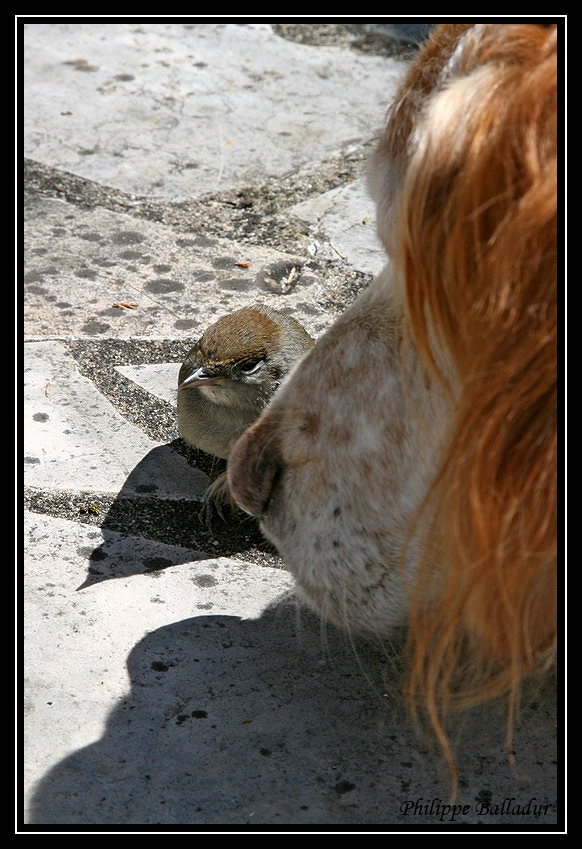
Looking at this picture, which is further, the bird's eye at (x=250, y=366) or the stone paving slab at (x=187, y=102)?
the stone paving slab at (x=187, y=102)

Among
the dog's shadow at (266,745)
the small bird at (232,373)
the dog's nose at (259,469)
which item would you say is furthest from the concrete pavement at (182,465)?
the dog's nose at (259,469)

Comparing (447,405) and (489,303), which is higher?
(489,303)

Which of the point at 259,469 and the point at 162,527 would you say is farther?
the point at 162,527

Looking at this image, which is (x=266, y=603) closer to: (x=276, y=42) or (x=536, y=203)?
(x=536, y=203)

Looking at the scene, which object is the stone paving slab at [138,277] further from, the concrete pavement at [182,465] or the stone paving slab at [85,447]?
the stone paving slab at [85,447]

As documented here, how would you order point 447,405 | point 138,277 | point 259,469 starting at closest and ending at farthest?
point 447,405 < point 259,469 < point 138,277

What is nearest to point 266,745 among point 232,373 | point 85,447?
point 85,447

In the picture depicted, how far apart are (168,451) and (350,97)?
2821mm

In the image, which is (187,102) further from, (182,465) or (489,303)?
(489,303)

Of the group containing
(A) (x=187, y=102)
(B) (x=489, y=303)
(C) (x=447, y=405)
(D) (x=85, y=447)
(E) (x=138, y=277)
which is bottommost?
(D) (x=85, y=447)

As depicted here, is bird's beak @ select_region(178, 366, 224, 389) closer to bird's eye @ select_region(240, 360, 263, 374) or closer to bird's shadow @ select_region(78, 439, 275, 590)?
bird's eye @ select_region(240, 360, 263, 374)

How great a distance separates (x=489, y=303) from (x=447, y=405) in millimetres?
356

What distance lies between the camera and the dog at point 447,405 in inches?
64.7

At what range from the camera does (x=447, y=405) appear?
1.97 m
